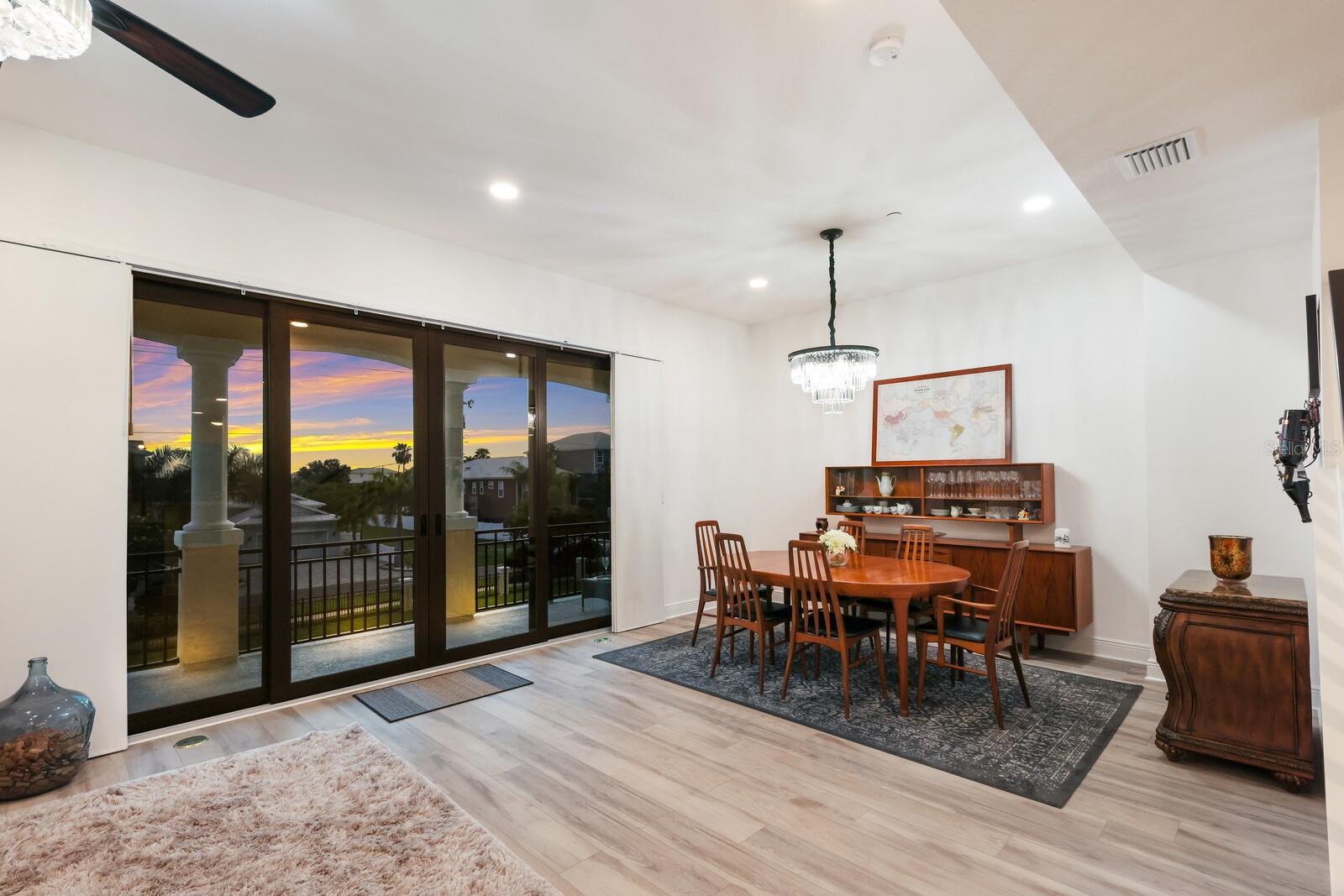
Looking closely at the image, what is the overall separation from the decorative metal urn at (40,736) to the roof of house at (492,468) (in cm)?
239

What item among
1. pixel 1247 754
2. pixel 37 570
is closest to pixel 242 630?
pixel 37 570

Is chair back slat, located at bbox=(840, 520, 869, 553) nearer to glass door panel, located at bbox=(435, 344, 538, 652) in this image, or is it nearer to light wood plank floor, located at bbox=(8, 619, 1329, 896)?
light wood plank floor, located at bbox=(8, 619, 1329, 896)

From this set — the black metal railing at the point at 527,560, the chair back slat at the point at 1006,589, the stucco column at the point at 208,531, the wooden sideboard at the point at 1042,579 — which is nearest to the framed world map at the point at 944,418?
the wooden sideboard at the point at 1042,579

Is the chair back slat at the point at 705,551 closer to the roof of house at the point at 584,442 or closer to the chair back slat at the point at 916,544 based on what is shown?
the roof of house at the point at 584,442

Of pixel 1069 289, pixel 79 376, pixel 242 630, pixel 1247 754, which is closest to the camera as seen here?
pixel 1247 754

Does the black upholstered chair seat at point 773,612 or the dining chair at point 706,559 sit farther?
the dining chair at point 706,559

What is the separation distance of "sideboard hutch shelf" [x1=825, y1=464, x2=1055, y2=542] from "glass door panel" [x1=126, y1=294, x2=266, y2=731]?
4.63 meters

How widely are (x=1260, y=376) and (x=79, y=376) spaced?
258 inches

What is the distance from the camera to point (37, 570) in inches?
117

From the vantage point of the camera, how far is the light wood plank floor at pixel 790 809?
2166 mm

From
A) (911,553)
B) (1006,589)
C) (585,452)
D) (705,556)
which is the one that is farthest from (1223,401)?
(585,452)

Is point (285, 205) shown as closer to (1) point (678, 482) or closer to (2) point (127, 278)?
(2) point (127, 278)

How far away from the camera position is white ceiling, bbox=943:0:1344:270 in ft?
6.01

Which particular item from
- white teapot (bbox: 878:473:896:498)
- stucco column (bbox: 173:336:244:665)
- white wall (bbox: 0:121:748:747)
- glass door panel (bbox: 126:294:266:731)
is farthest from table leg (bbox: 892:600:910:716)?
stucco column (bbox: 173:336:244:665)
